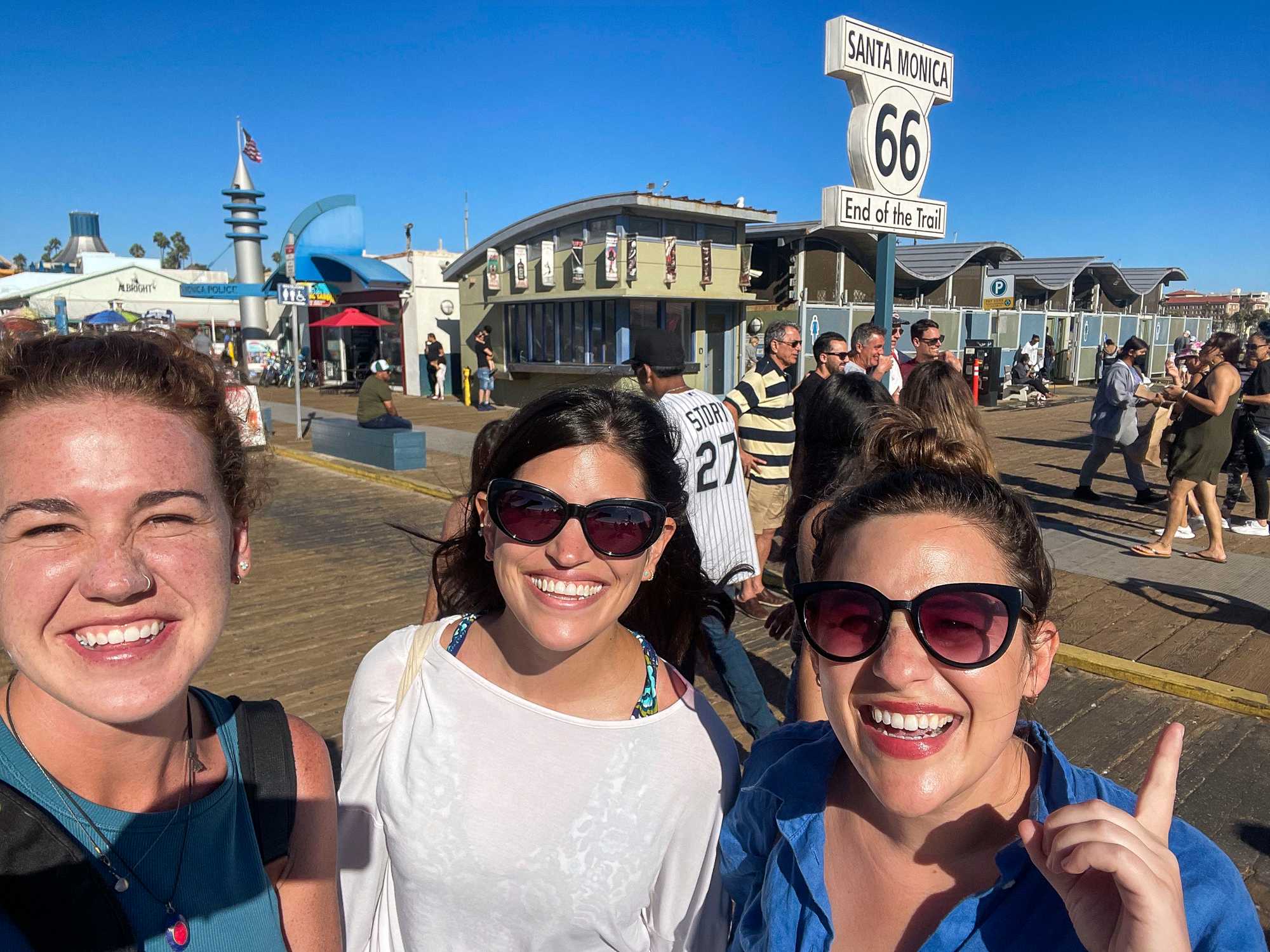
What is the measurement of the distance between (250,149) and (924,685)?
40.9 meters

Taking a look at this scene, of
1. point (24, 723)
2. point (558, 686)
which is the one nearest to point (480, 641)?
point (558, 686)

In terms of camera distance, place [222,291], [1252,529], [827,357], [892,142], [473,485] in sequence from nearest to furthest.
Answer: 1. [473,485]
2. [827,357]
3. [892,142]
4. [1252,529]
5. [222,291]

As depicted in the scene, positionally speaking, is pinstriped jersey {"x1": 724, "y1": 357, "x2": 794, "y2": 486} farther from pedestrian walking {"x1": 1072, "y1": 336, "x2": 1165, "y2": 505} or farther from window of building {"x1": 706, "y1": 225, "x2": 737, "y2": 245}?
window of building {"x1": 706, "y1": 225, "x2": 737, "y2": 245}

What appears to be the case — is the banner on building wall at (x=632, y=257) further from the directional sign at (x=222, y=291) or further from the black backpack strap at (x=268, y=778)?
the black backpack strap at (x=268, y=778)

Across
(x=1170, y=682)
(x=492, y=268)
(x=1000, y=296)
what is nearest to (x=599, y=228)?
(x=492, y=268)

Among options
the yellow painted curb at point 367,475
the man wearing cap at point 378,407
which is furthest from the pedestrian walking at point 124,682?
the man wearing cap at point 378,407

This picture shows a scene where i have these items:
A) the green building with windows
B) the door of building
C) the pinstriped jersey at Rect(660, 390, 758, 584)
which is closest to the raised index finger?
the pinstriped jersey at Rect(660, 390, 758, 584)

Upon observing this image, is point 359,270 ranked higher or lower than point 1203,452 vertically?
higher

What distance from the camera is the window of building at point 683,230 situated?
738 inches

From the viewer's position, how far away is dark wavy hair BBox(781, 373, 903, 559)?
3.93 meters

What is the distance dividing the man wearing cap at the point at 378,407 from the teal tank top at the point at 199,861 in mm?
10932

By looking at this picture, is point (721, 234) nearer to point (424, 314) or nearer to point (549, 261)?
point (549, 261)

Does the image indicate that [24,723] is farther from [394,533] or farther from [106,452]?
[394,533]

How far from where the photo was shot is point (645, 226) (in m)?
18.5
